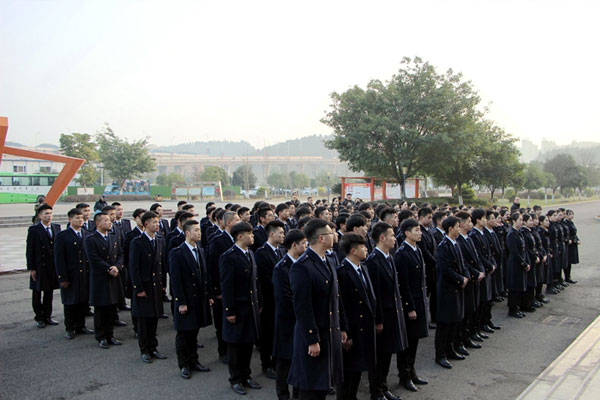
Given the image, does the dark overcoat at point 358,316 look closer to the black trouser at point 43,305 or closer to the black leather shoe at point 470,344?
the black leather shoe at point 470,344

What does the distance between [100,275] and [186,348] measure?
185 cm

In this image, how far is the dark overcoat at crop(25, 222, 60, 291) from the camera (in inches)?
276

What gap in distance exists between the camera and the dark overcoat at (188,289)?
508 centimetres

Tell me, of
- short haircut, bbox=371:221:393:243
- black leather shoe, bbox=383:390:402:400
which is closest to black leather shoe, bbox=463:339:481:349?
black leather shoe, bbox=383:390:402:400

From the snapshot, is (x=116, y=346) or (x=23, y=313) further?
(x=23, y=313)

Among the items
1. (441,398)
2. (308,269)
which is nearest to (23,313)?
(308,269)

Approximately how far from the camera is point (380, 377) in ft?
14.7

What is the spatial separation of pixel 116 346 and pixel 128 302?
2.72m

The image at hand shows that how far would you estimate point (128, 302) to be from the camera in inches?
344

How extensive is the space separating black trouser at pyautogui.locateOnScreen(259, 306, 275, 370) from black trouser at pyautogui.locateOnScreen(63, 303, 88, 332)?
3037mm

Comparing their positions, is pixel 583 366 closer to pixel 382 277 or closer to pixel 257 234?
pixel 382 277

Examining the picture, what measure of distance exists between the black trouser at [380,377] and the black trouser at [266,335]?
1332 millimetres

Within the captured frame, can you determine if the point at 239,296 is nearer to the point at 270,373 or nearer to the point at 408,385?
the point at 270,373

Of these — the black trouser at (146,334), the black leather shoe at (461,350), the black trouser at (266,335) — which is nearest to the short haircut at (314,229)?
the black trouser at (266,335)
